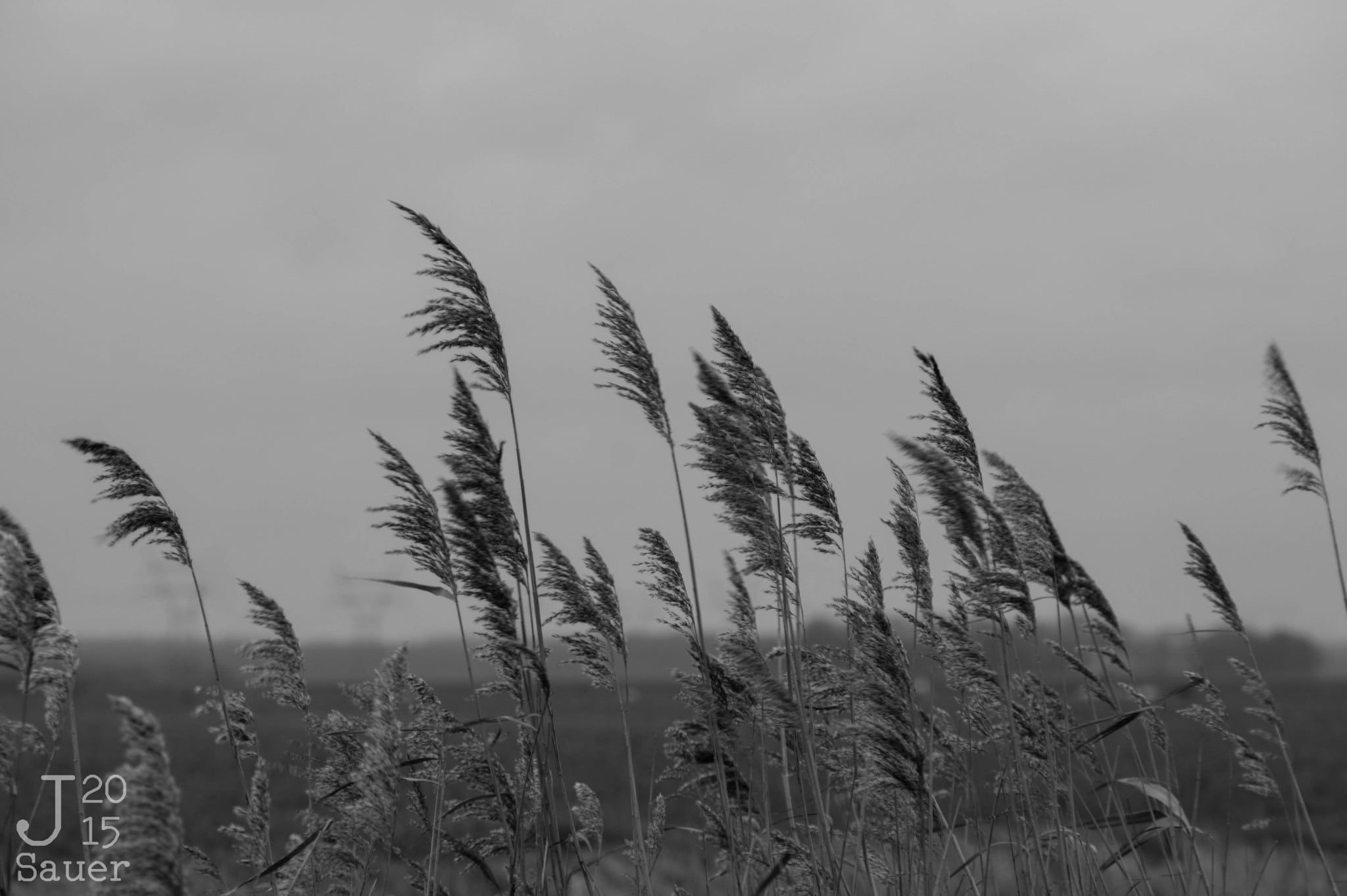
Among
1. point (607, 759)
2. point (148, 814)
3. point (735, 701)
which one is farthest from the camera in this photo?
point (607, 759)

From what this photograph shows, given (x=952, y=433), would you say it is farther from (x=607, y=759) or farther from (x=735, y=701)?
(x=607, y=759)

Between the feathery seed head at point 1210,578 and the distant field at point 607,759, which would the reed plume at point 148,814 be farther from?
the feathery seed head at point 1210,578

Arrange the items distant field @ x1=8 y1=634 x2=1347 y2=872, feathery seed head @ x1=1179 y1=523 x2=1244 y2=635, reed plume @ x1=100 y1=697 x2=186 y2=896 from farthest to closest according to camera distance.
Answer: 1. distant field @ x1=8 y1=634 x2=1347 y2=872
2. feathery seed head @ x1=1179 y1=523 x2=1244 y2=635
3. reed plume @ x1=100 y1=697 x2=186 y2=896

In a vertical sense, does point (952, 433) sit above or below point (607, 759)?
above

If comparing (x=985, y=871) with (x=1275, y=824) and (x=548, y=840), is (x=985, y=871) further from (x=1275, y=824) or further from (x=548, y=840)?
(x=1275, y=824)

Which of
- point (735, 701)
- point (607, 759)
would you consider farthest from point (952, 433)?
point (607, 759)

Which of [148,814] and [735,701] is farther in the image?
[735,701]

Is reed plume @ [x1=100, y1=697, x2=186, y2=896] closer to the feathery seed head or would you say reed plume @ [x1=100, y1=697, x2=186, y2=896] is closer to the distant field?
the distant field

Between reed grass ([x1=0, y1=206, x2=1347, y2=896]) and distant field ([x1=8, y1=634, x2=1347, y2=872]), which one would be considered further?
distant field ([x1=8, y1=634, x2=1347, y2=872])

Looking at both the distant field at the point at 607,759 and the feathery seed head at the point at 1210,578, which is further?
the distant field at the point at 607,759

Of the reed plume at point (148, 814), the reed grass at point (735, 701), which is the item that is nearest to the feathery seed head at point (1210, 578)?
the reed grass at point (735, 701)

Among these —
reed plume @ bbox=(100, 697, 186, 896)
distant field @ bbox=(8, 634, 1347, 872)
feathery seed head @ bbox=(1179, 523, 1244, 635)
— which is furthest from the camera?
distant field @ bbox=(8, 634, 1347, 872)

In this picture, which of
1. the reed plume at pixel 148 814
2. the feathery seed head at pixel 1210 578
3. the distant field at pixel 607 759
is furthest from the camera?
the distant field at pixel 607 759

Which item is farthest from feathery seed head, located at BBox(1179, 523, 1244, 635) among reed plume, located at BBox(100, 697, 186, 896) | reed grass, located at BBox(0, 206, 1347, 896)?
reed plume, located at BBox(100, 697, 186, 896)
